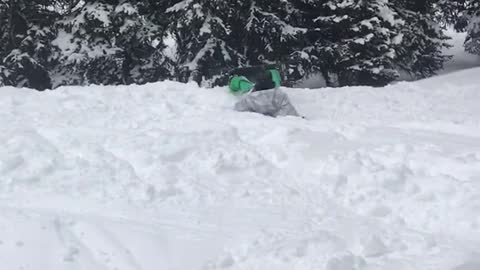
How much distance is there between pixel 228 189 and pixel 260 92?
3065 mm

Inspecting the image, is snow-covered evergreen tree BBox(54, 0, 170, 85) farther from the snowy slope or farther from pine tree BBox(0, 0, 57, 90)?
the snowy slope

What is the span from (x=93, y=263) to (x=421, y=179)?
9.74 ft

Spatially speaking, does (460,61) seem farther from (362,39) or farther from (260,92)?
(260,92)

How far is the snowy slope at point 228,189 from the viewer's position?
364 centimetres

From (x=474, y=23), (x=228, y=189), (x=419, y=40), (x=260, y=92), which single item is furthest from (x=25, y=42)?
(x=474, y=23)

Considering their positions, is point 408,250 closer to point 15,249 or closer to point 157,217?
point 157,217

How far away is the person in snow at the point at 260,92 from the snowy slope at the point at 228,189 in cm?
48

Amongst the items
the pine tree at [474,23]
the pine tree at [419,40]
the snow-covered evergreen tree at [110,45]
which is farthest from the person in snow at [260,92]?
the pine tree at [474,23]

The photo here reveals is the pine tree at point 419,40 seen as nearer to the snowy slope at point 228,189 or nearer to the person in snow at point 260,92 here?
the person in snow at point 260,92

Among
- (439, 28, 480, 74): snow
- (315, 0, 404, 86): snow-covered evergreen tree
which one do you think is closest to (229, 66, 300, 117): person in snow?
(315, 0, 404, 86): snow-covered evergreen tree

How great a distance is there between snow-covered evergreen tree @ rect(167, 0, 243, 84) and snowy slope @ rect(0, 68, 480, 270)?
533 cm

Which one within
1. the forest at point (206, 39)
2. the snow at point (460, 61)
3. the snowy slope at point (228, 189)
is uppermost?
the snowy slope at point (228, 189)

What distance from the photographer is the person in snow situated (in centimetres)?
751

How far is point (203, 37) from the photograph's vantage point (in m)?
12.9
